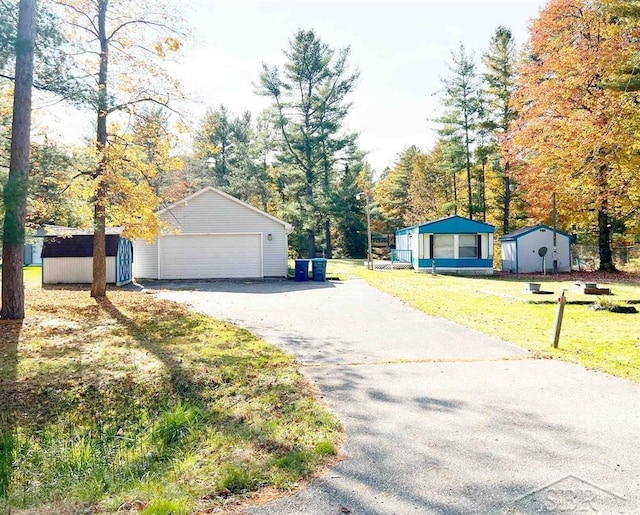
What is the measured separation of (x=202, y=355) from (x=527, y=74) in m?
22.8

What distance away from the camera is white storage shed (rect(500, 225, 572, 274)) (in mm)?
23484

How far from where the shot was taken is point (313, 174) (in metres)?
34.9

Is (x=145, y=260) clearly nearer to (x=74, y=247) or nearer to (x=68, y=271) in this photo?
(x=74, y=247)

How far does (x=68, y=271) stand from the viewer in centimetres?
1750

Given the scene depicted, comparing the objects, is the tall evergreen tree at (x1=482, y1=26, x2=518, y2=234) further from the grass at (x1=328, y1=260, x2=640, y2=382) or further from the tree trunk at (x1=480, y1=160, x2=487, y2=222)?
the grass at (x1=328, y1=260, x2=640, y2=382)

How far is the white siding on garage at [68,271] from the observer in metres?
17.3

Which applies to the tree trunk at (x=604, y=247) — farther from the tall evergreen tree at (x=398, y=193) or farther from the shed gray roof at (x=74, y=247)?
the shed gray roof at (x=74, y=247)

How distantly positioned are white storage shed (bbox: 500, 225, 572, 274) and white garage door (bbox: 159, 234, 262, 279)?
1350cm

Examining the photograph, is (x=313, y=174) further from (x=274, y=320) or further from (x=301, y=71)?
(x=274, y=320)

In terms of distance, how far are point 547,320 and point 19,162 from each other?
11.1 metres

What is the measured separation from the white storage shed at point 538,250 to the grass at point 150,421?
A: 19.3m


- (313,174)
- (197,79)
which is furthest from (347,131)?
(197,79)

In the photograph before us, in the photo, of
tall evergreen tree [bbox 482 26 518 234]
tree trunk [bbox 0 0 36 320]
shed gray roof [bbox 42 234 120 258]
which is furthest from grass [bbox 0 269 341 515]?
tall evergreen tree [bbox 482 26 518 234]

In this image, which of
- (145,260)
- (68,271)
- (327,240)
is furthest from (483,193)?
(68,271)
